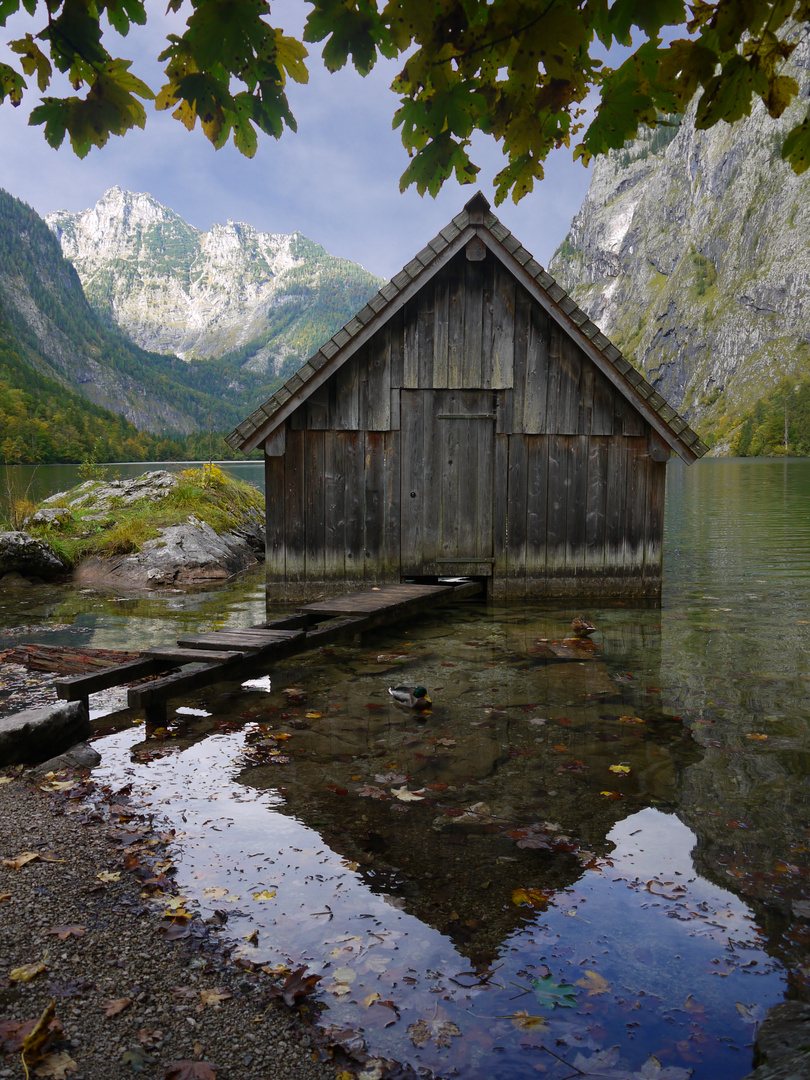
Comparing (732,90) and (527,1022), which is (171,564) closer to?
(527,1022)

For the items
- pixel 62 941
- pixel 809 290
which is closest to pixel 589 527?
pixel 62 941

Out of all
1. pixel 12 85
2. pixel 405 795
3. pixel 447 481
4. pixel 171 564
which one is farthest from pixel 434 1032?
pixel 171 564

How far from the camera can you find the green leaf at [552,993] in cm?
284

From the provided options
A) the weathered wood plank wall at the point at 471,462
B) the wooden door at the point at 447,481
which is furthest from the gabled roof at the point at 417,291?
the wooden door at the point at 447,481

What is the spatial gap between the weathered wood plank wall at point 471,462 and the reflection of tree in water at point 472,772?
326cm

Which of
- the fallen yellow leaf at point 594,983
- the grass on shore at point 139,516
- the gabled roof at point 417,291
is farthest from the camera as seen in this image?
the grass on shore at point 139,516

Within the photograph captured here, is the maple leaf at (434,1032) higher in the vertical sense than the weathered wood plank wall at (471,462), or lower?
lower

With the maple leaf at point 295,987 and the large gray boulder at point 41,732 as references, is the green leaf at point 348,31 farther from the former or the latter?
the large gray boulder at point 41,732

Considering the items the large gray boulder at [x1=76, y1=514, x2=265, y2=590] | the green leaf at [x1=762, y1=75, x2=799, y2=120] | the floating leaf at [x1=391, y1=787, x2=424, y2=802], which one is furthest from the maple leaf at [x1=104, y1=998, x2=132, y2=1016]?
the large gray boulder at [x1=76, y1=514, x2=265, y2=590]

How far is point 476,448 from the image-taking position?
11.3 metres

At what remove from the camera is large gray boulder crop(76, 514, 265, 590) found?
14460 millimetres

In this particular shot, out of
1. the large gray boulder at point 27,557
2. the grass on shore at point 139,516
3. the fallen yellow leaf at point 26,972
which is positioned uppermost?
the grass on shore at point 139,516

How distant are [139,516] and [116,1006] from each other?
14.5m

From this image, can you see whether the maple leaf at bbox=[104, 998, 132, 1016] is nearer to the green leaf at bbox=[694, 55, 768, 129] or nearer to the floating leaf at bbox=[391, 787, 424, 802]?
the floating leaf at bbox=[391, 787, 424, 802]
